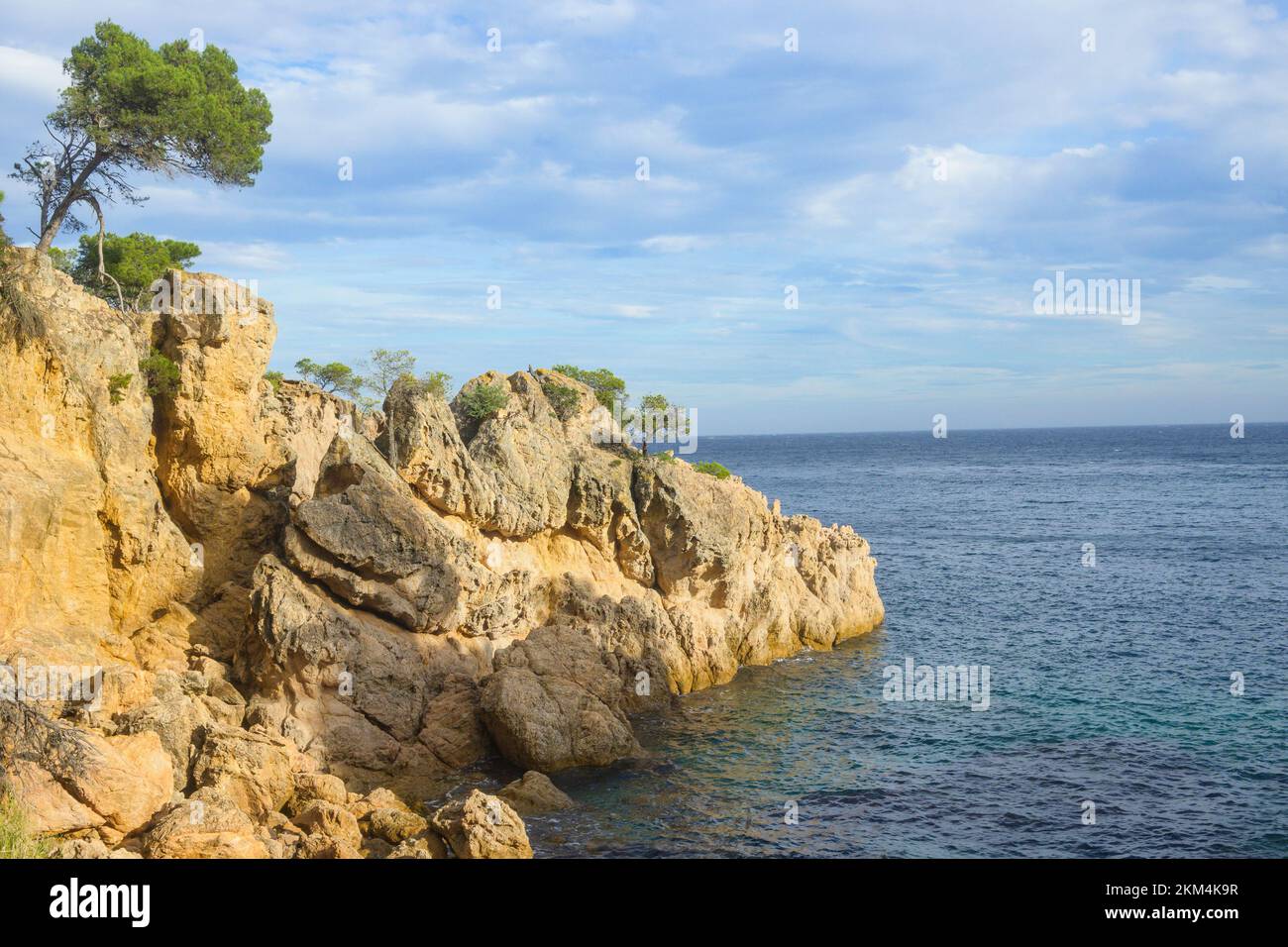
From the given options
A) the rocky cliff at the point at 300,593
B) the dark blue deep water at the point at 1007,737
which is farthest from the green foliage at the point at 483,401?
the dark blue deep water at the point at 1007,737

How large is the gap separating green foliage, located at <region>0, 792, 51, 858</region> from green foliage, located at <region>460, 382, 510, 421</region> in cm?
2909

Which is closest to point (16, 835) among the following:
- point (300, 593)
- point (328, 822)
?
point (328, 822)

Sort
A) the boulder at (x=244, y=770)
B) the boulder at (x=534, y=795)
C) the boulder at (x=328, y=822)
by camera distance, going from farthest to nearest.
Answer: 1. the boulder at (x=534, y=795)
2. the boulder at (x=244, y=770)
3. the boulder at (x=328, y=822)

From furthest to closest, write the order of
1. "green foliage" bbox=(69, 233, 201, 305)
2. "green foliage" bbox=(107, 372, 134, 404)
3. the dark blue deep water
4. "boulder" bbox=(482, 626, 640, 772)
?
"green foliage" bbox=(69, 233, 201, 305), "boulder" bbox=(482, 626, 640, 772), "green foliage" bbox=(107, 372, 134, 404), the dark blue deep water

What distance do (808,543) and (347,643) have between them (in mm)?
29618

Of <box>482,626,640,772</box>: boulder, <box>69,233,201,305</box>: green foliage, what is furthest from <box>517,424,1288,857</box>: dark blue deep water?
<box>69,233,201,305</box>: green foliage

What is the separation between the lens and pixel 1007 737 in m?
39.5

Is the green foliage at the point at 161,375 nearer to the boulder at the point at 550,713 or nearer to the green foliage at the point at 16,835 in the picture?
the boulder at the point at 550,713

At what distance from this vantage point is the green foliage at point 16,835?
16953 millimetres

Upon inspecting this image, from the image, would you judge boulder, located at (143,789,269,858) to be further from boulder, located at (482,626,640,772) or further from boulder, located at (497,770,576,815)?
boulder, located at (482,626,640,772)

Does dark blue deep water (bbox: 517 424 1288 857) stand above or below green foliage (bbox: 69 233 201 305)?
below

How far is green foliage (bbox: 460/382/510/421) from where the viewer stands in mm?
47281

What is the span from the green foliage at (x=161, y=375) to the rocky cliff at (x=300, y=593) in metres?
0.51

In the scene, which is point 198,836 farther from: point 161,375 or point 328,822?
point 161,375
